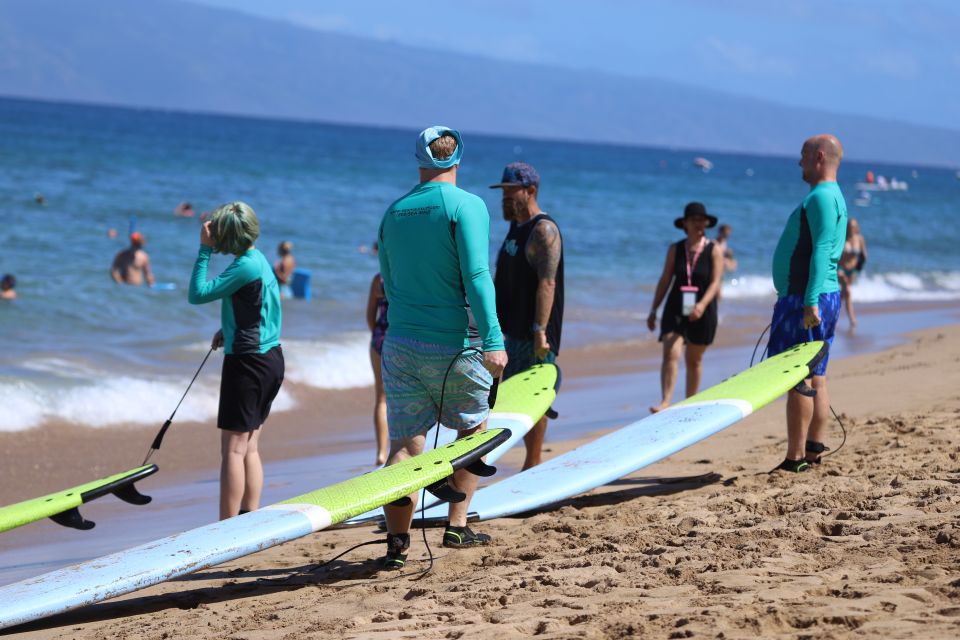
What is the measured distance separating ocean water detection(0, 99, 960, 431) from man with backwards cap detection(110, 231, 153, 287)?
0.95 feet

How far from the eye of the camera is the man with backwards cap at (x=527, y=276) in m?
5.68

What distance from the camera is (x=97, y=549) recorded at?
5.56 metres

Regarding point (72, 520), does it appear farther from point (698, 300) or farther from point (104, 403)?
point (698, 300)

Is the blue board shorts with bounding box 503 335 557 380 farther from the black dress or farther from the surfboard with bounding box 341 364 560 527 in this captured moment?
the black dress

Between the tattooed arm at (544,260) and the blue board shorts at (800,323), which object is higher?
the tattooed arm at (544,260)

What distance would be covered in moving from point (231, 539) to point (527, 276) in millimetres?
2194

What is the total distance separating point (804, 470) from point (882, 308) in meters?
13.2

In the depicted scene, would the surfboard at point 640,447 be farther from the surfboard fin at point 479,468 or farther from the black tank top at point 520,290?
the surfboard fin at point 479,468

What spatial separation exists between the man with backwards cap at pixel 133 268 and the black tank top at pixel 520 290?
33.5ft

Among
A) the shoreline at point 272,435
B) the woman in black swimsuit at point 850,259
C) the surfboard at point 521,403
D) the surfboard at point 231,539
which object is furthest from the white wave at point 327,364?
the woman in black swimsuit at point 850,259

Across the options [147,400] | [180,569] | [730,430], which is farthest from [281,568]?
[147,400]

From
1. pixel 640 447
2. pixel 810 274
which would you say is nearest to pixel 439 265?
pixel 640 447

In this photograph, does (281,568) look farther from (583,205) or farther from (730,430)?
(583,205)

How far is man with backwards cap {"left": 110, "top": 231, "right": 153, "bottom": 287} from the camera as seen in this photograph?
50.2 feet
